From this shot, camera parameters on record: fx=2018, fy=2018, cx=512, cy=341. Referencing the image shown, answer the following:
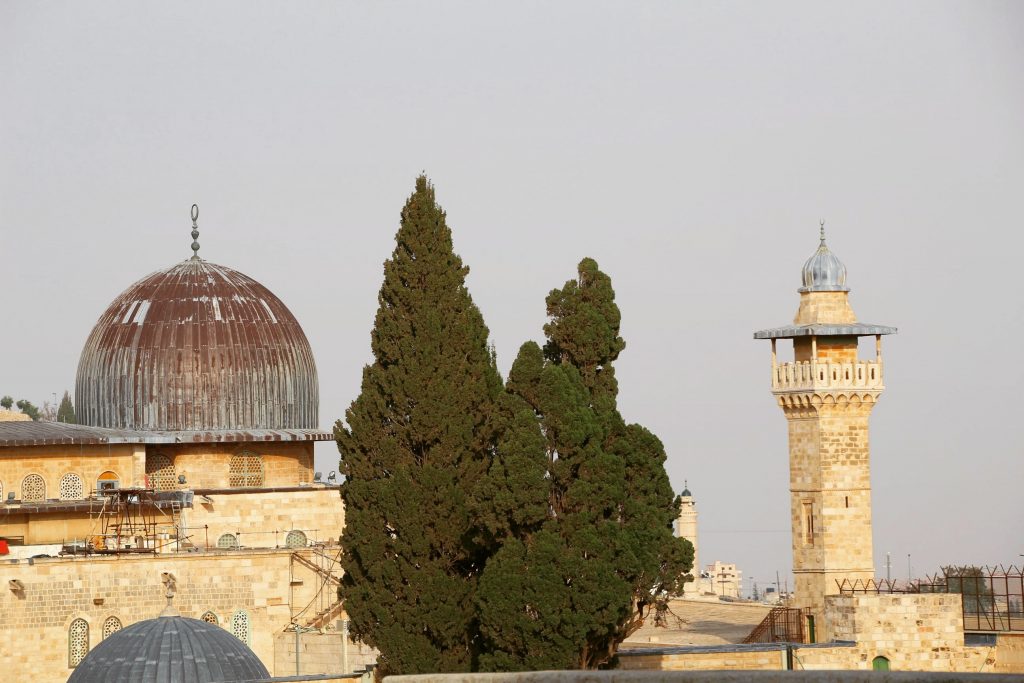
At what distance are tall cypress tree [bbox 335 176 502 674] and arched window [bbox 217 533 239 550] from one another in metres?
11.6

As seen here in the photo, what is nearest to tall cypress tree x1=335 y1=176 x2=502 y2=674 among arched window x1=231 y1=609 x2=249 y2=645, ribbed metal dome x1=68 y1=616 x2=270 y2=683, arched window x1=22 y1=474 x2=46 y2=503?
ribbed metal dome x1=68 y1=616 x2=270 y2=683

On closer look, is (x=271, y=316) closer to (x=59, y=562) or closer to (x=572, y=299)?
(x=59, y=562)

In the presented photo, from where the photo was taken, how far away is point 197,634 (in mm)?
29703

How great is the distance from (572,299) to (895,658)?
34.5ft

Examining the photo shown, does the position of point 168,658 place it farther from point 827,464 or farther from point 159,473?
point 827,464

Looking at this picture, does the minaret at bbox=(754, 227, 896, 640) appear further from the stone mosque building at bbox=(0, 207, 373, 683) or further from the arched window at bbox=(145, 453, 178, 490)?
the arched window at bbox=(145, 453, 178, 490)

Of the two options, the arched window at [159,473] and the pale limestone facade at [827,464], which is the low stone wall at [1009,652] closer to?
the pale limestone facade at [827,464]

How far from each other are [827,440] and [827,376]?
4.43 feet

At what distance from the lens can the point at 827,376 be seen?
42.4 meters

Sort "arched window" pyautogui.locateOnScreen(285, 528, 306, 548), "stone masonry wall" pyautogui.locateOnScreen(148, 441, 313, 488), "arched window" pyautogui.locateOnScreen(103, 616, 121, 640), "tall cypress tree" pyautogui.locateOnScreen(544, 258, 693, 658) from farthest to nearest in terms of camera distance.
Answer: "stone masonry wall" pyautogui.locateOnScreen(148, 441, 313, 488)
"arched window" pyautogui.locateOnScreen(285, 528, 306, 548)
"arched window" pyautogui.locateOnScreen(103, 616, 121, 640)
"tall cypress tree" pyautogui.locateOnScreen(544, 258, 693, 658)

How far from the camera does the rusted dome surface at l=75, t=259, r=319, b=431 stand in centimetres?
4122

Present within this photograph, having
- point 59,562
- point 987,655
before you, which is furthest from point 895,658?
point 59,562

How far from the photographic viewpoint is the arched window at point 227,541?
40.0m

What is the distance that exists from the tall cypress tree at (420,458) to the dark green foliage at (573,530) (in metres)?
1.00
